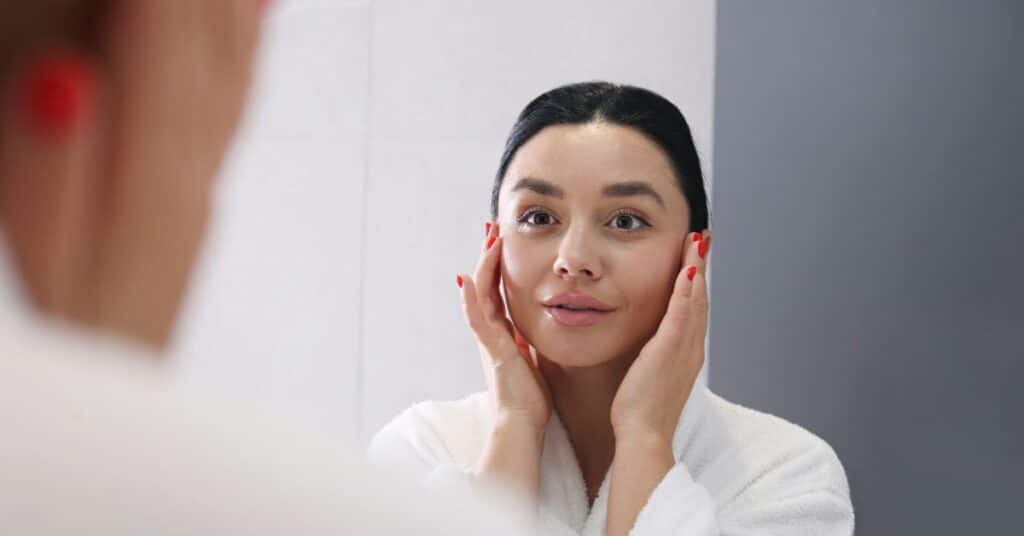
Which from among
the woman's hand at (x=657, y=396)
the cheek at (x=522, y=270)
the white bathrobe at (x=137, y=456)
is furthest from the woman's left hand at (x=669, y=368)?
the white bathrobe at (x=137, y=456)

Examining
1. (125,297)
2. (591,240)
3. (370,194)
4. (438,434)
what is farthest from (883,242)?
(125,297)

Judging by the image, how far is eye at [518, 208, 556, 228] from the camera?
1065 mm

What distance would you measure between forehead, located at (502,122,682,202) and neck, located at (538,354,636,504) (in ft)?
0.64

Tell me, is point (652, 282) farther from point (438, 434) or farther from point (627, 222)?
point (438, 434)

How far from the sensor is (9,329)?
13cm

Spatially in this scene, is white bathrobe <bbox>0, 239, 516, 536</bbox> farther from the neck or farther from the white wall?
the white wall

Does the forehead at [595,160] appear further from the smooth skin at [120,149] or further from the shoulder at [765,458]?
the smooth skin at [120,149]

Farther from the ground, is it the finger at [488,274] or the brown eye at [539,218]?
the brown eye at [539,218]

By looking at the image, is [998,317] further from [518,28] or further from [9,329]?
[9,329]

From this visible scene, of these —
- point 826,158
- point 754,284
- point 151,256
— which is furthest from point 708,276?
point 151,256

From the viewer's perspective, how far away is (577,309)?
3.39ft

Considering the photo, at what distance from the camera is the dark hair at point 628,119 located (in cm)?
108

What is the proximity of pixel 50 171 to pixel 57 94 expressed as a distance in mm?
11

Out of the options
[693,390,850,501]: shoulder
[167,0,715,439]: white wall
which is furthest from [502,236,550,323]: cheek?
[167,0,715,439]: white wall
